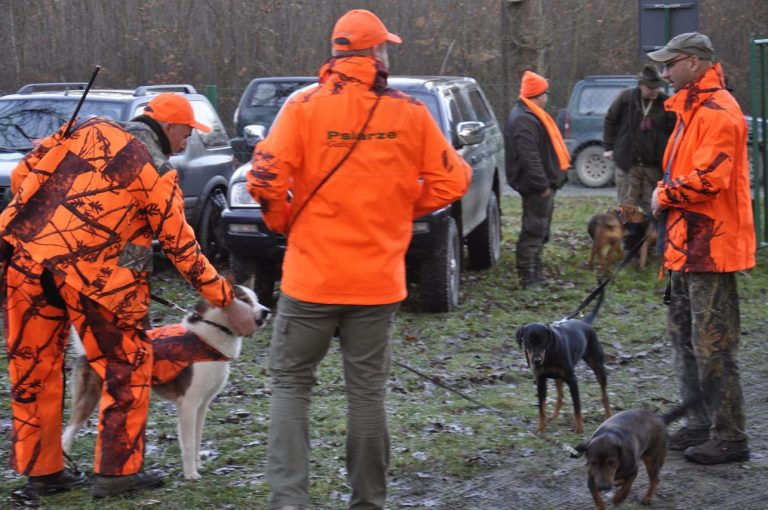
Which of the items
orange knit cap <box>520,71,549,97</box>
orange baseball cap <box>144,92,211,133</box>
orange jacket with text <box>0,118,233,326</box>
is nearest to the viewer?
orange jacket with text <box>0,118,233,326</box>

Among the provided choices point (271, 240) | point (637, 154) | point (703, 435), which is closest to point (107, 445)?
point (703, 435)

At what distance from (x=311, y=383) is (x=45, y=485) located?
5.15ft

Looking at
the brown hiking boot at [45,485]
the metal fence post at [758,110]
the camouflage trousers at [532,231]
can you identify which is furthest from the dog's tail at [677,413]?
the metal fence post at [758,110]

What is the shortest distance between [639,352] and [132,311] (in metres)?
5.02

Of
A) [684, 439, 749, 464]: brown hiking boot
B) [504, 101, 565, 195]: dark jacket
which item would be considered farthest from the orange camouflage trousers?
[504, 101, 565, 195]: dark jacket

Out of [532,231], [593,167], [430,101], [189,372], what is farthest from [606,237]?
[593,167]

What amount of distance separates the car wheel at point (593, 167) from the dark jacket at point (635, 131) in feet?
30.8

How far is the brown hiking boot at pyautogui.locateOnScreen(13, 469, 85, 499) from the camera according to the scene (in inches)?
200

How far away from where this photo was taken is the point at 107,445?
4914mm

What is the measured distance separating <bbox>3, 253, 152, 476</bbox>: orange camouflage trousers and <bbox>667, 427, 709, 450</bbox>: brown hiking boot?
2.95 m

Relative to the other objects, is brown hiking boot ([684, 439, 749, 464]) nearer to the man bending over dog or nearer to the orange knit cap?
the man bending over dog

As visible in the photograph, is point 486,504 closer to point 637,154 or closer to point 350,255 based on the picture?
point 350,255

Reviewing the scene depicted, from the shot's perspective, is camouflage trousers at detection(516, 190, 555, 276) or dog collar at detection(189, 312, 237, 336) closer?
dog collar at detection(189, 312, 237, 336)

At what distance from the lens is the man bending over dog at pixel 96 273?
4.74 meters
